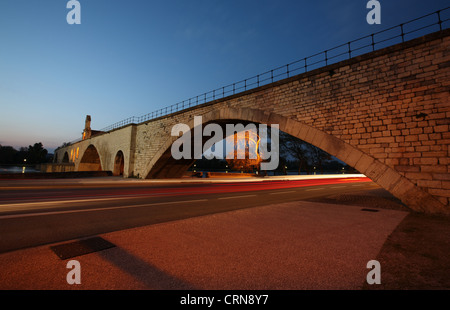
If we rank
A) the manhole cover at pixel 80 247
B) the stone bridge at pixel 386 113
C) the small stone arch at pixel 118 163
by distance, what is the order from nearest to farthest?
the manhole cover at pixel 80 247 < the stone bridge at pixel 386 113 < the small stone arch at pixel 118 163

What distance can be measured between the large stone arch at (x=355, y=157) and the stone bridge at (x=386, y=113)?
0.09ft

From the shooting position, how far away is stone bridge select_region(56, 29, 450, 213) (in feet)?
24.0

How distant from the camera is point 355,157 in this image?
926cm

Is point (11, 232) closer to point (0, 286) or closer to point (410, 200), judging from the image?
point (0, 286)

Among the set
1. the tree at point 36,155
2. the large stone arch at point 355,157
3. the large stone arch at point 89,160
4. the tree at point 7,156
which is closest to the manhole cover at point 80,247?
the large stone arch at point 355,157

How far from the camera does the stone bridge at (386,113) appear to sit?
7.30 m

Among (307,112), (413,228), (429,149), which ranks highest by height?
(307,112)

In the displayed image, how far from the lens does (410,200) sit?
24.9 feet

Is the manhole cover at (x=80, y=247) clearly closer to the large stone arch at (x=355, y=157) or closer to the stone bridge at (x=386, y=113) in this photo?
the large stone arch at (x=355, y=157)

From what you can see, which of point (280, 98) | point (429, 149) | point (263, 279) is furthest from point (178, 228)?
point (280, 98)

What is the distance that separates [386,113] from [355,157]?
212 cm

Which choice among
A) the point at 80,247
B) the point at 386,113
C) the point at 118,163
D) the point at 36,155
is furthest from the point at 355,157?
the point at 36,155

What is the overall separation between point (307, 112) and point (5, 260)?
1194 cm

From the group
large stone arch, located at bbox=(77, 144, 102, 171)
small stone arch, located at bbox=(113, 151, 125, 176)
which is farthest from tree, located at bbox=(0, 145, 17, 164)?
small stone arch, located at bbox=(113, 151, 125, 176)
